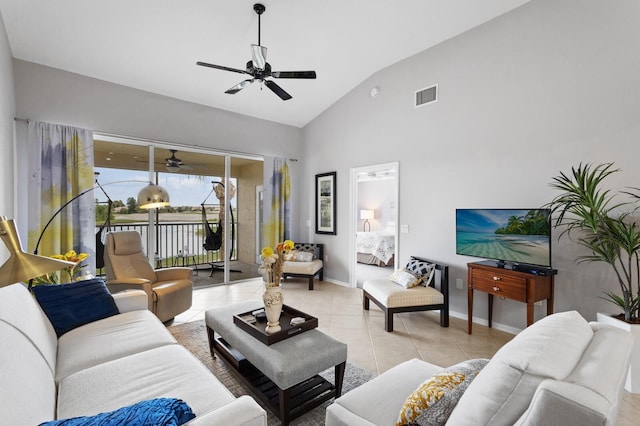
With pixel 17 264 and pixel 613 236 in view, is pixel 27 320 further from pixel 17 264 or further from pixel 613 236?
pixel 613 236

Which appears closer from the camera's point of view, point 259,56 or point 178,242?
point 259,56

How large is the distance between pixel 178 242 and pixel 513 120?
514 centimetres

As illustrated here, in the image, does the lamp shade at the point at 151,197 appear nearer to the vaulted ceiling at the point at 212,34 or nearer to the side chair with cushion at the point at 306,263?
the vaulted ceiling at the point at 212,34

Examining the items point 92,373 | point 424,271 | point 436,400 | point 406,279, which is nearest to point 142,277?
point 92,373

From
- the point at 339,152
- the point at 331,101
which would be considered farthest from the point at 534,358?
the point at 331,101

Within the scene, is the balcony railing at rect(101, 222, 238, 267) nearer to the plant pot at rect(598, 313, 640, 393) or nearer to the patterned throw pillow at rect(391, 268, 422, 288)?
the patterned throw pillow at rect(391, 268, 422, 288)

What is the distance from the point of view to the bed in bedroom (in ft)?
21.8

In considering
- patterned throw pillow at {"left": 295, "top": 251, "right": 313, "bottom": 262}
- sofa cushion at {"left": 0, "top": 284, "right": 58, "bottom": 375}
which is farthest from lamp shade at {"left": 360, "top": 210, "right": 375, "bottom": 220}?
sofa cushion at {"left": 0, "top": 284, "right": 58, "bottom": 375}

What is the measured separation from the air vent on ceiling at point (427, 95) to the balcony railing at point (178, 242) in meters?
3.75

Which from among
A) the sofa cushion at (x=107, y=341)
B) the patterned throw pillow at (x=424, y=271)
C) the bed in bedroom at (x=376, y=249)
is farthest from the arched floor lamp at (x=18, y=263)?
the bed in bedroom at (x=376, y=249)

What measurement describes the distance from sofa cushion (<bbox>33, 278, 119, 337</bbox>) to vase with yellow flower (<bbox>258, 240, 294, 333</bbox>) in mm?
1396

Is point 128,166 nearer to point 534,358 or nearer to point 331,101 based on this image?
point 331,101

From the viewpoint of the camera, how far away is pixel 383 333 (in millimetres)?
3285

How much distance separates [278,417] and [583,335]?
5.78 feet
